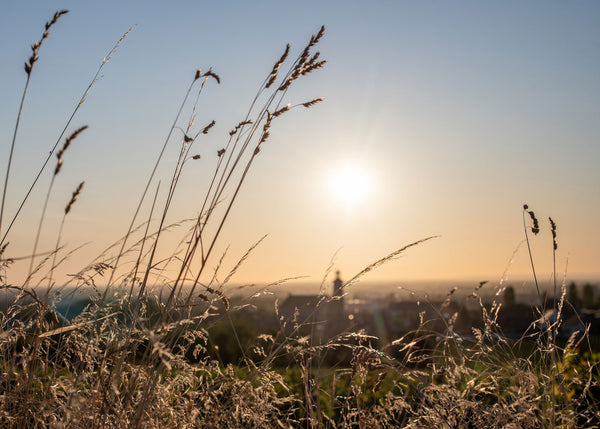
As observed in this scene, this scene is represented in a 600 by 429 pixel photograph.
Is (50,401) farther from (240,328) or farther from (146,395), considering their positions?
(240,328)

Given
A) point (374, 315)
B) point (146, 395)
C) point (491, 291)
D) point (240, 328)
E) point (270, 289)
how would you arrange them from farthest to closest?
point (374, 315) → point (240, 328) → point (491, 291) → point (270, 289) → point (146, 395)

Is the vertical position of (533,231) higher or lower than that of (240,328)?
higher

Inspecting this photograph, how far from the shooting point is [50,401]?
1.77 meters

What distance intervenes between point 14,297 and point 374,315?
11125mm

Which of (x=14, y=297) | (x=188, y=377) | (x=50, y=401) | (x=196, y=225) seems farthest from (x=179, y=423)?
(x=14, y=297)

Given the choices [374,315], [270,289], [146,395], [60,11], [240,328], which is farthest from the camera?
[374,315]

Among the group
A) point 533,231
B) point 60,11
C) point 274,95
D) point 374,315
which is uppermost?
point 60,11

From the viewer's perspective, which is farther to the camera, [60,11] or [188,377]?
[188,377]

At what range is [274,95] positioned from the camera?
1979mm

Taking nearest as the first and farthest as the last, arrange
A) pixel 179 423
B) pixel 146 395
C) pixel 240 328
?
pixel 146 395
pixel 179 423
pixel 240 328

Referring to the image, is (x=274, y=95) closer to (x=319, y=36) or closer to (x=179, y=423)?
(x=319, y=36)

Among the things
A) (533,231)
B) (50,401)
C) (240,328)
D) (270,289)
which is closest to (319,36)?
(270,289)

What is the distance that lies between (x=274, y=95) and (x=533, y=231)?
1.13 m

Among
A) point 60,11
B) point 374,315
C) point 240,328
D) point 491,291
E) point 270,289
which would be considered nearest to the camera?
point 60,11
